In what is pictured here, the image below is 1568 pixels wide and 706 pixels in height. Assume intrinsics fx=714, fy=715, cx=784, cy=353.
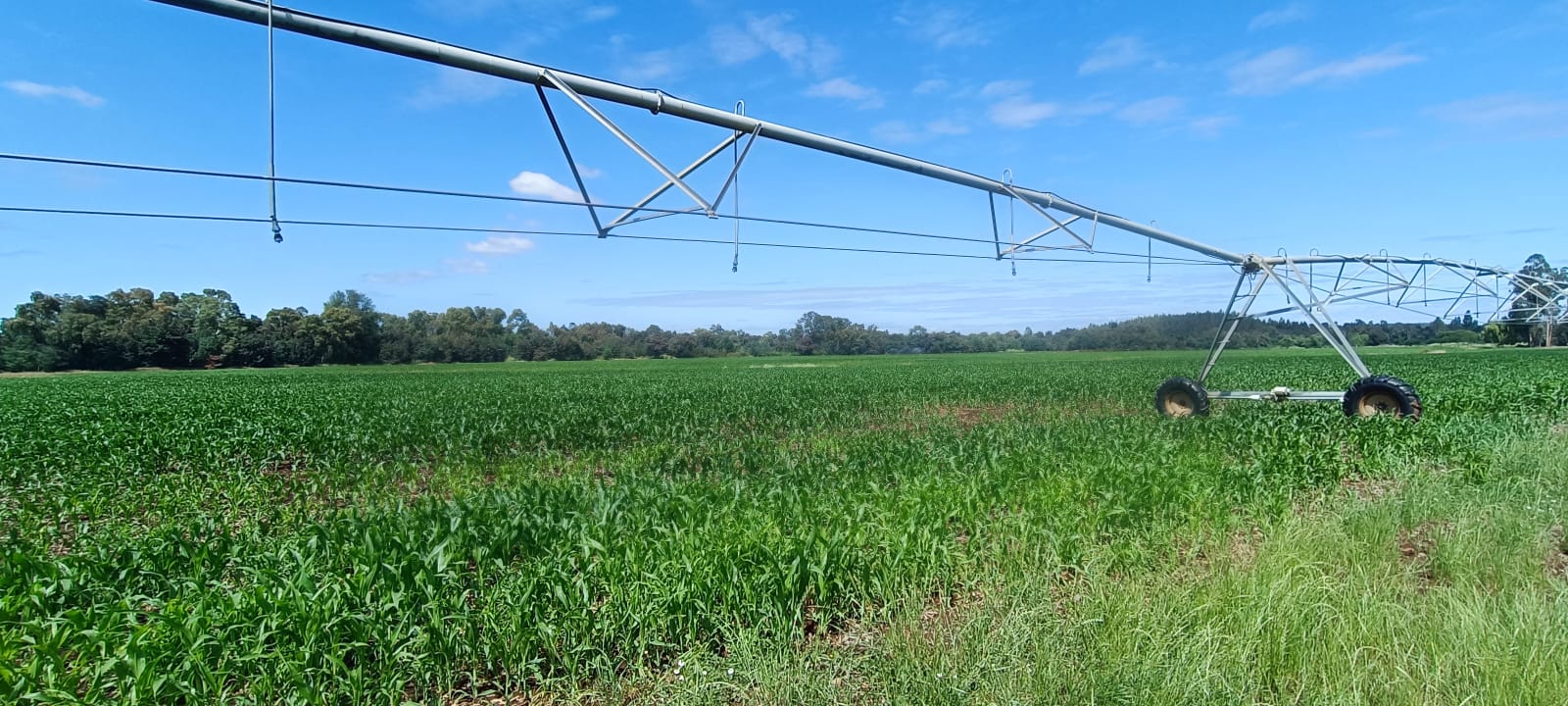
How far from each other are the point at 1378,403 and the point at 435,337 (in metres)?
88.8

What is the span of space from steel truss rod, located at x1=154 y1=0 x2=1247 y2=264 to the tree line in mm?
25483

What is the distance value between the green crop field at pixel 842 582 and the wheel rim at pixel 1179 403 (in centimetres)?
521

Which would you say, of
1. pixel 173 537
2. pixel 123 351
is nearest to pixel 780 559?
pixel 173 537

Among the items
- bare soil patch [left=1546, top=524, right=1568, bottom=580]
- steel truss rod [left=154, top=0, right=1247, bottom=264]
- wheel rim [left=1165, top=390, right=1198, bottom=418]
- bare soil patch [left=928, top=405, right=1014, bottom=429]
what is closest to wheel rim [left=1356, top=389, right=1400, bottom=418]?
wheel rim [left=1165, top=390, right=1198, bottom=418]

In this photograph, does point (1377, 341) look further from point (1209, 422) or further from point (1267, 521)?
point (1267, 521)

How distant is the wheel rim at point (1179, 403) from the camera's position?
15.3m

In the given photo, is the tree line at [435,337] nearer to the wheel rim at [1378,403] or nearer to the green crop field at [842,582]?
the wheel rim at [1378,403]

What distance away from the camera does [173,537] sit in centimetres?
548

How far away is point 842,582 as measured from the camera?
4891 millimetres

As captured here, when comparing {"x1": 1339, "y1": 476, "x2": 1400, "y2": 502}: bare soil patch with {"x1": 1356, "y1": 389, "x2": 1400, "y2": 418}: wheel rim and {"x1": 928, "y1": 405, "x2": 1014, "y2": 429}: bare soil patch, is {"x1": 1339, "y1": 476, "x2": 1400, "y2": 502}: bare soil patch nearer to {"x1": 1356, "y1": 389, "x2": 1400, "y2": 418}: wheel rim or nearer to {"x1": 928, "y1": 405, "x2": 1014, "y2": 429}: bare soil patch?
{"x1": 1356, "y1": 389, "x2": 1400, "y2": 418}: wheel rim

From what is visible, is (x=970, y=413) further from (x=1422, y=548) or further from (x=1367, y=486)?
(x=1422, y=548)

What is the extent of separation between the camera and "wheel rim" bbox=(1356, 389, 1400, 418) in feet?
42.8

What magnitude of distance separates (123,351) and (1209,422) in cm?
8321

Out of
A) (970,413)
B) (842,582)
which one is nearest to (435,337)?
(970,413)
